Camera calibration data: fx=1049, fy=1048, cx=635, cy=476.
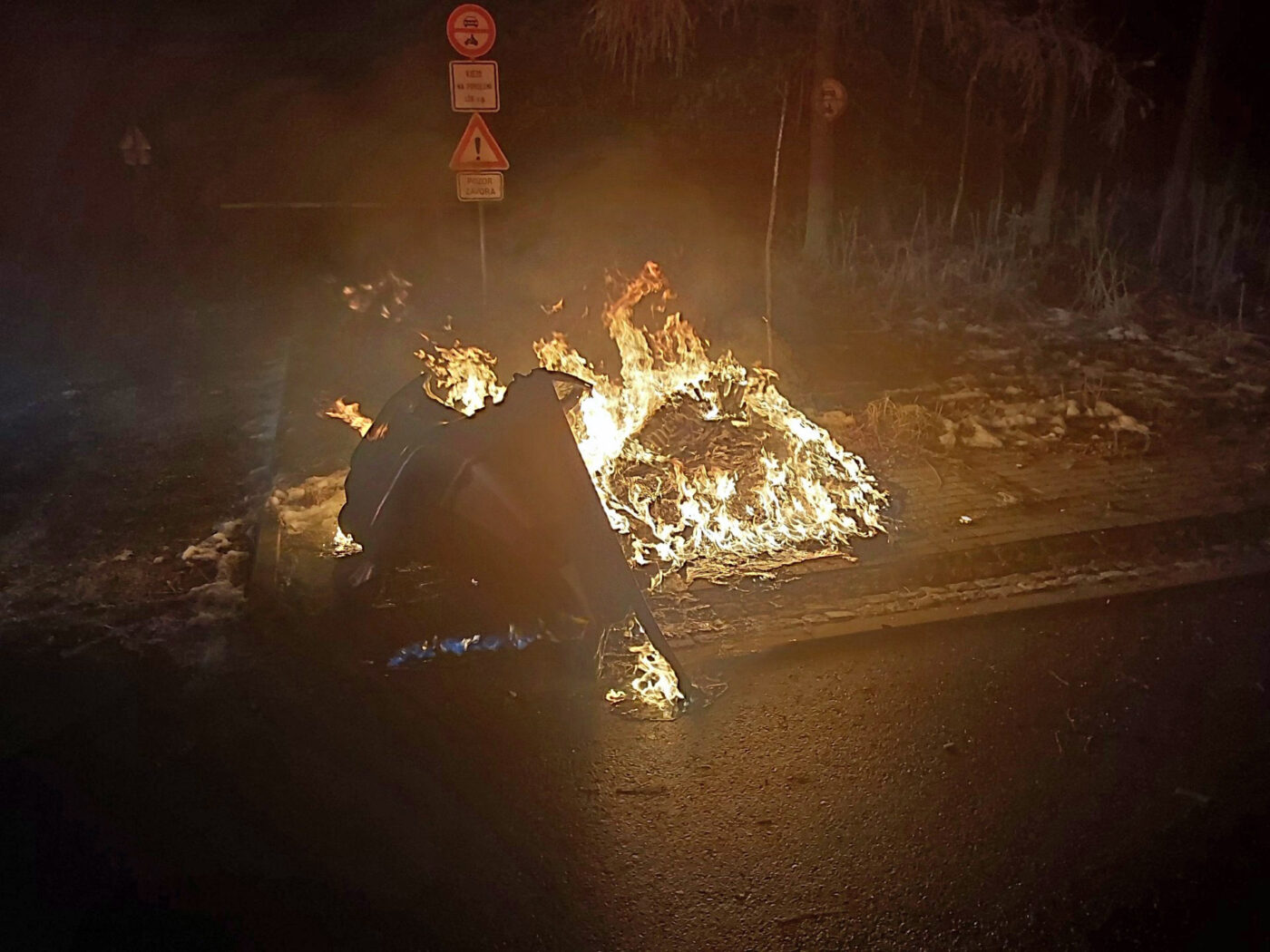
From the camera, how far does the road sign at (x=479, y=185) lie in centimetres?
970

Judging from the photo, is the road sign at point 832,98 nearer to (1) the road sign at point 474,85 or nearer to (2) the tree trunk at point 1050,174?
(2) the tree trunk at point 1050,174

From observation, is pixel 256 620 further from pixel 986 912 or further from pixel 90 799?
pixel 986 912

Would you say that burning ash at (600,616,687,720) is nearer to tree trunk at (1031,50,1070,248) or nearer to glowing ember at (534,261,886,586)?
glowing ember at (534,261,886,586)

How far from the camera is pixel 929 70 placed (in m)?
13.3

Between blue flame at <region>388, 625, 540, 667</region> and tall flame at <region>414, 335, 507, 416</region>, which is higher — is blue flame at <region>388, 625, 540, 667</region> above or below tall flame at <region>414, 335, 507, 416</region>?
below

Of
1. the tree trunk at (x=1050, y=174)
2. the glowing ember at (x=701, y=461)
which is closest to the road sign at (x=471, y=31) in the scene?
the glowing ember at (x=701, y=461)

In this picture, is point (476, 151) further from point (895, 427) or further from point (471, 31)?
point (895, 427)

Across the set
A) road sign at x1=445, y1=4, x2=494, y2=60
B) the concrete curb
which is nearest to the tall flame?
the concrete curb

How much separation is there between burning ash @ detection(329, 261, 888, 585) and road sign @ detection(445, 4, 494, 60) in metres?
3.78

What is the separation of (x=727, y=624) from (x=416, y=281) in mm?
8317

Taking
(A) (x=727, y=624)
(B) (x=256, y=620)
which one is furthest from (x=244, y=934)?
(A) (x=727, y=624)

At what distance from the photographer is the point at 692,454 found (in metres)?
6.18

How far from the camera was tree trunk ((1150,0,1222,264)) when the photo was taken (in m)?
12.4

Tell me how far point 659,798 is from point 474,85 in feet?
24.0
